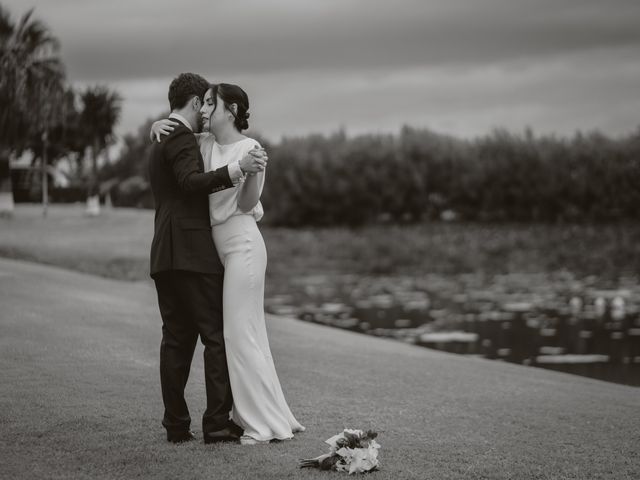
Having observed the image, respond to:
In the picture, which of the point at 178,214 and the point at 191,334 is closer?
the point at 178,214

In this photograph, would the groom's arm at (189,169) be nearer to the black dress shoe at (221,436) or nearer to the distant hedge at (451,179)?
the black dress shoe at (221,436)

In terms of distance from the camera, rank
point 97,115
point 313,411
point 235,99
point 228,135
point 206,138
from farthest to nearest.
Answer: point 97,115, point 313,411, point 206,138, point 228,135, point 235,99

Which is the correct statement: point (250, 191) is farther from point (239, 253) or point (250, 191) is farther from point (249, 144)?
point (239, 253)

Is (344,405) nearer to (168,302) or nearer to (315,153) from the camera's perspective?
(168,302)

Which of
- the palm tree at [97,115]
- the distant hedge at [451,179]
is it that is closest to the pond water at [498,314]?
the distant hedge at [451,179]

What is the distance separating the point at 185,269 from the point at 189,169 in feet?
Answer: 2.57

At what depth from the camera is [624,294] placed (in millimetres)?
42719

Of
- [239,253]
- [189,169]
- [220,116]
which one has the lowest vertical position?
[239,253]

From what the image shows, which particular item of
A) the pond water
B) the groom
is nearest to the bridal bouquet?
the groom

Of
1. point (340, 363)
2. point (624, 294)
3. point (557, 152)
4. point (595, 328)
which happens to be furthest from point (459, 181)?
point (340, 363)

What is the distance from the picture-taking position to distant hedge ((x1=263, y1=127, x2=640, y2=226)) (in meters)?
55.9

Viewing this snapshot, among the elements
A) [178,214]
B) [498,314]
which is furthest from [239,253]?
[498,314]

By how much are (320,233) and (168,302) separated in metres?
52.3

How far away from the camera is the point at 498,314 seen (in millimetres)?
35812
